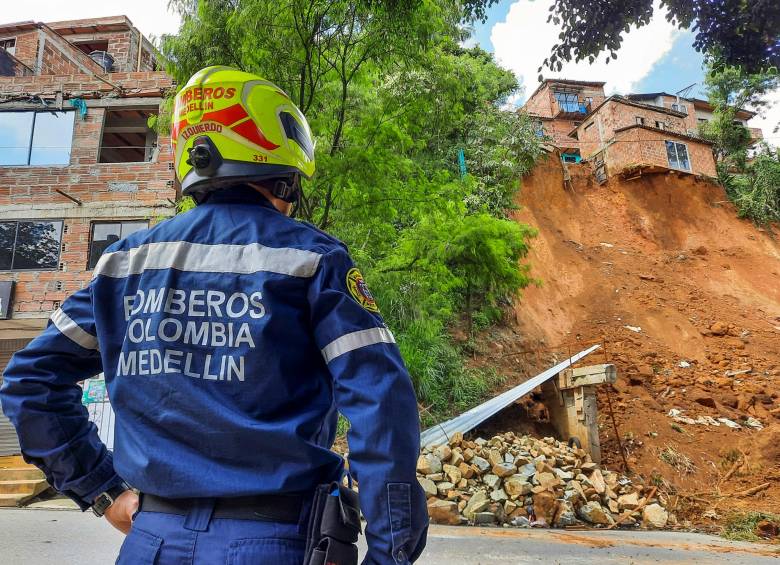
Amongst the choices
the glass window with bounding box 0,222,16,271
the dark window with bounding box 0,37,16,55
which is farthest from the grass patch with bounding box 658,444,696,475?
the dark window with bounding box 0,37,16,55

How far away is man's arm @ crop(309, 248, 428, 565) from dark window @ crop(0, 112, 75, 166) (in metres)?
13.5

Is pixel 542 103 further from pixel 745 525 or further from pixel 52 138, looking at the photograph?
pixel 745 525

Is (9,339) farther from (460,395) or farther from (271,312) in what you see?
(271,312)

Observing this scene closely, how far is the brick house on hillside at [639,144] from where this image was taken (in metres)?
23.6

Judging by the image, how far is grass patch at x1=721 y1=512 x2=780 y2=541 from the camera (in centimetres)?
685

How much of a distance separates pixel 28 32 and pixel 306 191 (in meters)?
15.0

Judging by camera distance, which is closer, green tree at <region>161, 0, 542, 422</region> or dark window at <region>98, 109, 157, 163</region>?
green tree at <region>161, 0, 542, 422</region>

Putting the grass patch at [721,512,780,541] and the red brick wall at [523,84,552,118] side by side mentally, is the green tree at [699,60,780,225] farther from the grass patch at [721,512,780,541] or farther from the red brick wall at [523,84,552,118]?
the grass patch at [721,512,780,541]

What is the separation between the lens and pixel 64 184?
12094 mm

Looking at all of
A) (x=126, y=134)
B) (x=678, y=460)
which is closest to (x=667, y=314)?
(x=678, y=460)

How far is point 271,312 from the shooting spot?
1.13 m

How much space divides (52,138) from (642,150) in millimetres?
21669

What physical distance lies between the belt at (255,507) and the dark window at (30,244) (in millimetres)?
12304

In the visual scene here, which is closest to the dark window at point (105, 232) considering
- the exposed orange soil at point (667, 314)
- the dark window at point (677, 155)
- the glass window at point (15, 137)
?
the glass window at point (15, 137)
